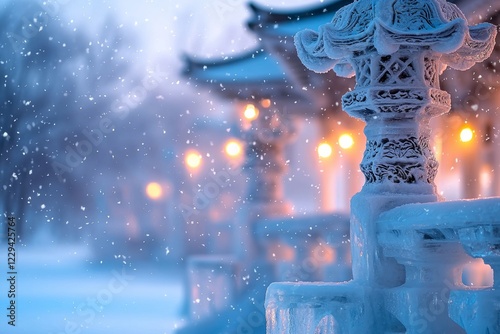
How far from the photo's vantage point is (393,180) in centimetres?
307

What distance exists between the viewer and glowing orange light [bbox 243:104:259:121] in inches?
303

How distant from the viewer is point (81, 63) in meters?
16.4

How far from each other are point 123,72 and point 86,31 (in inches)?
51.3

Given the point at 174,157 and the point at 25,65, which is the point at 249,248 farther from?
the point at 174,157

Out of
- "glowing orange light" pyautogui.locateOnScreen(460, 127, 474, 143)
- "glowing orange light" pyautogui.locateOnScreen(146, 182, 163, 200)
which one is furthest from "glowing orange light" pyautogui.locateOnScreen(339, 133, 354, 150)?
"glowing orange light" pyautogui.locateOnScreen(146, 182, 163, 200)

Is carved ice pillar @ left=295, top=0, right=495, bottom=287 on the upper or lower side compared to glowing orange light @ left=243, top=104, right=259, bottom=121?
lower

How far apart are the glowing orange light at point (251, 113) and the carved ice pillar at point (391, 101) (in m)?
4.52

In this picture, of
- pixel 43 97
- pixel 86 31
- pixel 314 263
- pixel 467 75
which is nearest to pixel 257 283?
pixel 314 263

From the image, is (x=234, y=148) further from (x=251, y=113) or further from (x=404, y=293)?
(x=404, y=293)

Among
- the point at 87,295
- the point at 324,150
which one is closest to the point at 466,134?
the point at 324,150

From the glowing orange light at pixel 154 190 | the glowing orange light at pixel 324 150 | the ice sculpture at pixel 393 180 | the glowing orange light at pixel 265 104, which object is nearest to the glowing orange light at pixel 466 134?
the glowing orange light at pixel 324 150

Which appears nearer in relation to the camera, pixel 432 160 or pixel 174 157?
pixel 432 160

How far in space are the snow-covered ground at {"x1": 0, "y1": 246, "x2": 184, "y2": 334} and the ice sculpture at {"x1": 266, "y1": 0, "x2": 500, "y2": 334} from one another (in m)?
5.88

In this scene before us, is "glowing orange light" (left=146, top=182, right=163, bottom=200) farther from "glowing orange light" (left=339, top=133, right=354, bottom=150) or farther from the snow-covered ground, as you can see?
"glowing orange light" (left=339, top=133, right=354, bottom=150)
